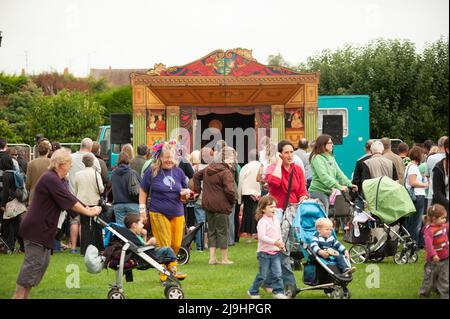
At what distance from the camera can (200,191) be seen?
1434 cm

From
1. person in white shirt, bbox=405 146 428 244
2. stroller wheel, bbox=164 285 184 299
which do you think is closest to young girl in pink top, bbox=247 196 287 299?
stroller wheel, bbox=164 285 184 299

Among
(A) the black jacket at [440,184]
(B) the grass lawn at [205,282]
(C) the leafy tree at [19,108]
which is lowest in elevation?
(B) the grass lawn at [205,282]

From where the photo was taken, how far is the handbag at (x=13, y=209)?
52.2 feet

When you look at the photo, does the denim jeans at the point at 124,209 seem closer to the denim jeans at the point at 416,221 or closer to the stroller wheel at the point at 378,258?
the stroller wheel at the point at 378,258

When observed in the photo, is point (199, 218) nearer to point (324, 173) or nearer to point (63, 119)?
point (324, 173)

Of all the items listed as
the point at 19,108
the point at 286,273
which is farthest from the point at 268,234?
the point at 19,108

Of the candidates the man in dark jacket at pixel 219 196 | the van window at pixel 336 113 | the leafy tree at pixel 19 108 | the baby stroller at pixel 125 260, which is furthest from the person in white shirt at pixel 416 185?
the leafy tree at pixel 19 108

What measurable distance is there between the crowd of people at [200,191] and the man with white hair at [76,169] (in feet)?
0.06

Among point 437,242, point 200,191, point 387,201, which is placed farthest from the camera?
point 200,191

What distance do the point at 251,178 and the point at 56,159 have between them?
7343mm

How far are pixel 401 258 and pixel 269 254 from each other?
4.23 meters

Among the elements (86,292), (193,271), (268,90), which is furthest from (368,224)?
(268,90)
